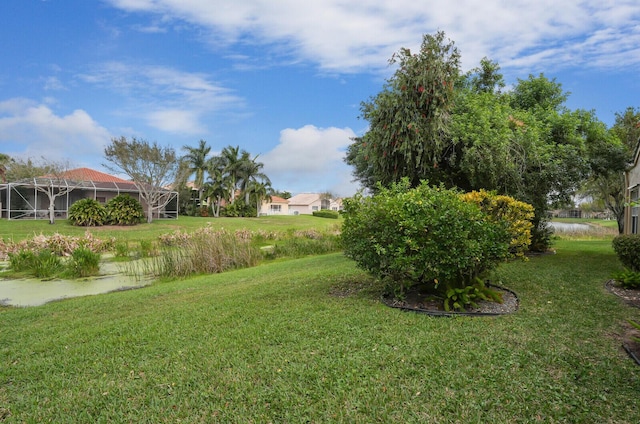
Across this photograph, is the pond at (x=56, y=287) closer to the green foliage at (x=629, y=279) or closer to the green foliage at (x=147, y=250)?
the green foliage at (x=147, y=250)

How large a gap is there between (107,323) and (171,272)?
6074 millimetres

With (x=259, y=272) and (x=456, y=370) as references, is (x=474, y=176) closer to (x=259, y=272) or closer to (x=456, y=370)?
(x=259, y=272)

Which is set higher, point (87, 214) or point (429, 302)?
point (87, 214)

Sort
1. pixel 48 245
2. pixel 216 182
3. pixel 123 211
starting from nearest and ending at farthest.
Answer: pixel 48 245
pixel 123 211
pixel 216 182

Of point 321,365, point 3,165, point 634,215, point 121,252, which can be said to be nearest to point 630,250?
point 634,215

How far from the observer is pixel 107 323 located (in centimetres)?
543

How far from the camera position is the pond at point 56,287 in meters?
8.71

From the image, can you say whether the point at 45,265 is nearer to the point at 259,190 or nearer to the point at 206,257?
the point at 206,257

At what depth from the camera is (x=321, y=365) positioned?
3.55 metres

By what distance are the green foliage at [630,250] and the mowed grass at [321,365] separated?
224 centimetres

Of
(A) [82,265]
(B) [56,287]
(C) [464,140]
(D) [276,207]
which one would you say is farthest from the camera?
(D) [276,207]

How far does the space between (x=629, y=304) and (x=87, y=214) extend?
28.5 metres

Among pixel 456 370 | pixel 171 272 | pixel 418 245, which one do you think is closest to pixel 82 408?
pixel 456 370

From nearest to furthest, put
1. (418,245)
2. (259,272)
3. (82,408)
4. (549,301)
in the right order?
(82,408)
(418,245)
(549,301)
(259,272)
